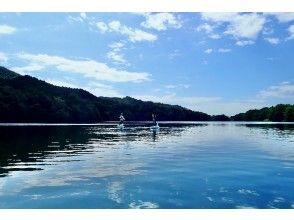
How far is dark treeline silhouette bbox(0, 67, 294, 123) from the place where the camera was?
329ft

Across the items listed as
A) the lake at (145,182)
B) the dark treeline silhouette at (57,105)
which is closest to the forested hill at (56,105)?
the dark treeline silhouette at (57,105)

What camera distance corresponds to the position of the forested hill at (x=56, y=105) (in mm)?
100312

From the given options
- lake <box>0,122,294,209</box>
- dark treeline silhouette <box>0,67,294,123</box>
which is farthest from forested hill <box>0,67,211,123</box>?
lake <box>0,122,294,209</box>

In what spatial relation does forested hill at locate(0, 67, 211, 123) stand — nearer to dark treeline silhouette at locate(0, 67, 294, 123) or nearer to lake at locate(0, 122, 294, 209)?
dark treeline silhouette at locate(0, 67, 294, 123)

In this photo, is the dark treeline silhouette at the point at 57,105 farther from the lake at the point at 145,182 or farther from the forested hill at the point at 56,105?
the lake at the point at 145,182

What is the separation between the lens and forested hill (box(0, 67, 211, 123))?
100 meters

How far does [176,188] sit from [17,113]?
95.3m

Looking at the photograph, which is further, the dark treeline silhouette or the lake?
the dark treeline silhouette

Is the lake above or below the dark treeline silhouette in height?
below

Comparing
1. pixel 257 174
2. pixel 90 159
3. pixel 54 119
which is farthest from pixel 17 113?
pixel 257 174

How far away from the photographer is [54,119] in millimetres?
118250

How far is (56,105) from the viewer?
113 metres
